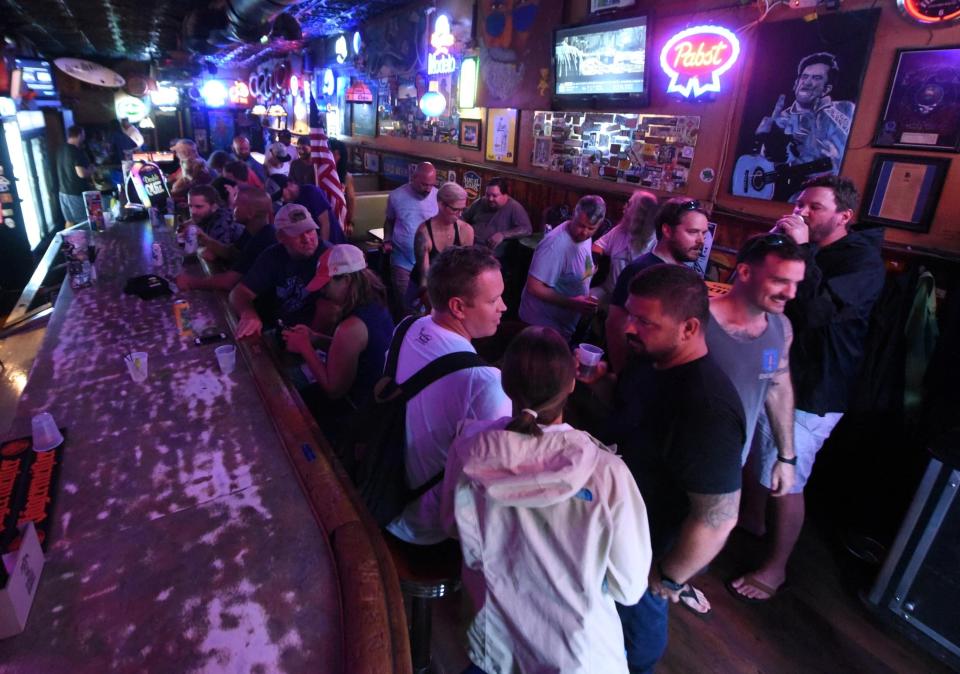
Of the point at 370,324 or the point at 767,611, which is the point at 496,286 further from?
the point at 767,611

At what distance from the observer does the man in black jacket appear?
264 cm

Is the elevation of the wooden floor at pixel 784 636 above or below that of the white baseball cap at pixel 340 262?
below

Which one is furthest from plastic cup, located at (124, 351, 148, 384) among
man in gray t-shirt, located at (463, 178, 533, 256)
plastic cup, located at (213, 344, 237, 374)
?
man in gray t-shirt, located at (463, 178, 533, 256)

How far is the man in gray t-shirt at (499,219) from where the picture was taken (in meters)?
5.59

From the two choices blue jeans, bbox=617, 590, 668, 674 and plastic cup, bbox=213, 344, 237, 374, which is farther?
plastic cup, bbox=213, 344, 237, 374

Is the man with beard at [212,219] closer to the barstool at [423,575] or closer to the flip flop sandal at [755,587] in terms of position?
the barstool at [423,575]

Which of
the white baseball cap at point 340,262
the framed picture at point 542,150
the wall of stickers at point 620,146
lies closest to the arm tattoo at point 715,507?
the white baseball cap at point 340,262

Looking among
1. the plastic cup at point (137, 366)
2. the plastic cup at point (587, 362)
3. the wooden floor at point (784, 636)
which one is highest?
the plastic cup at point (587, 362)

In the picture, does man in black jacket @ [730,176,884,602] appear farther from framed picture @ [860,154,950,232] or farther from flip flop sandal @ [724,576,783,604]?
framed picture @ [860,154,950,232]

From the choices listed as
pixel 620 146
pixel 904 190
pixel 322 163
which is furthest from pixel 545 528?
pixel 322 163

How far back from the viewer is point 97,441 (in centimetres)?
187

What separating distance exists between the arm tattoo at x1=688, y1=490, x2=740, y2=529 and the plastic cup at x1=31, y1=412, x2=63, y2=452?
210 cm

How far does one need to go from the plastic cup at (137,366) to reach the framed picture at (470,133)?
572 cm

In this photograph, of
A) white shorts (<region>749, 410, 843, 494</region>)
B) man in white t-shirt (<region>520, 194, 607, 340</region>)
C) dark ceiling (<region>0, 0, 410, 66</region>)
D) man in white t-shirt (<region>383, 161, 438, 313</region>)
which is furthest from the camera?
dark ceiling (<region>0, 0, 410, 66</region>)
